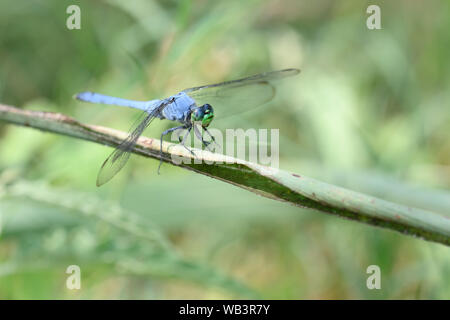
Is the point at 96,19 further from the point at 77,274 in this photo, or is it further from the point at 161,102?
the point at 77,274

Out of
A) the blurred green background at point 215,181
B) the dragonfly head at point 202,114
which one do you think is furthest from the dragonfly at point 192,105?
the blurred green background at point 215,181

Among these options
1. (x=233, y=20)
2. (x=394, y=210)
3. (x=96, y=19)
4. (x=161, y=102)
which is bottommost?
(x=394, y=210)

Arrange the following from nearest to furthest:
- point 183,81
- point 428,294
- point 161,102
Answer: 1. point 161,102
2. point 428,294
3. point 183,81

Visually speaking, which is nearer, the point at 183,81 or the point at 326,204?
the point at 326,204

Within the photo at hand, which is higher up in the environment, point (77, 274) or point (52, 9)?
point (52, 9)
